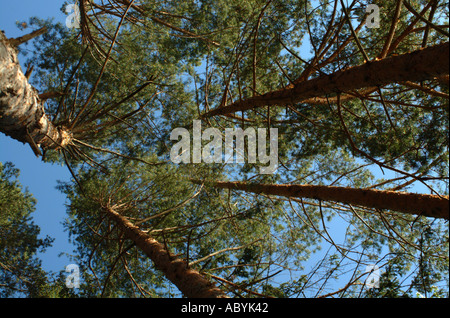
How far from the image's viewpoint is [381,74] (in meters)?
3.13

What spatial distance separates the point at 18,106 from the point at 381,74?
4073 mm

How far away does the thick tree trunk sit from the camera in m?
3.35

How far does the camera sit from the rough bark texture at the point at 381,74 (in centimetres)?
266

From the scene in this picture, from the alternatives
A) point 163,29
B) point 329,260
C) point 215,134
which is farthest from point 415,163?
point 163,29

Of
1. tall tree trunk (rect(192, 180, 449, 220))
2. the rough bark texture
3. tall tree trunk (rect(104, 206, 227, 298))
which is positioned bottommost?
tall tree trunk (rect(104, 206, 227, 298))

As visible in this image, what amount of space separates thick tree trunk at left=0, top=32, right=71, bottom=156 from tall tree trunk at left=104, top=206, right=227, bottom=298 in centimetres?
190

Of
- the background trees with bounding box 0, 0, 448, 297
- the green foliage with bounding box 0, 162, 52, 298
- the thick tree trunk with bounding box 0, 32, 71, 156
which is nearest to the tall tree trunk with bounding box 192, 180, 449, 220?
the background trees with bounding box 0, 0, 448, 297

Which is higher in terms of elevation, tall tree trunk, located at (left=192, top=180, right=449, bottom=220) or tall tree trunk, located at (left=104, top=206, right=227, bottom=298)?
tall tree trunk, located at (left=192, top=180, right=449, bottom=220)

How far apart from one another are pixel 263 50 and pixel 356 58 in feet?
5.36

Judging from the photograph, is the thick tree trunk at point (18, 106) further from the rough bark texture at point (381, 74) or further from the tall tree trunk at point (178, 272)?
the rough bark texture at point (381, 74)

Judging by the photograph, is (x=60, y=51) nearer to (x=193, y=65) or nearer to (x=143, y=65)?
(x=143, y=65)

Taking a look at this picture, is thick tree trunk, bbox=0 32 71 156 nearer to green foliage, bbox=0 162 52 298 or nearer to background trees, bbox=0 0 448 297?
background trees, bbox=0 0 448 297

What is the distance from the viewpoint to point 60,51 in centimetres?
724

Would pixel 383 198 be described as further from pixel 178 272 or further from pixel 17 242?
pixel 17 242
